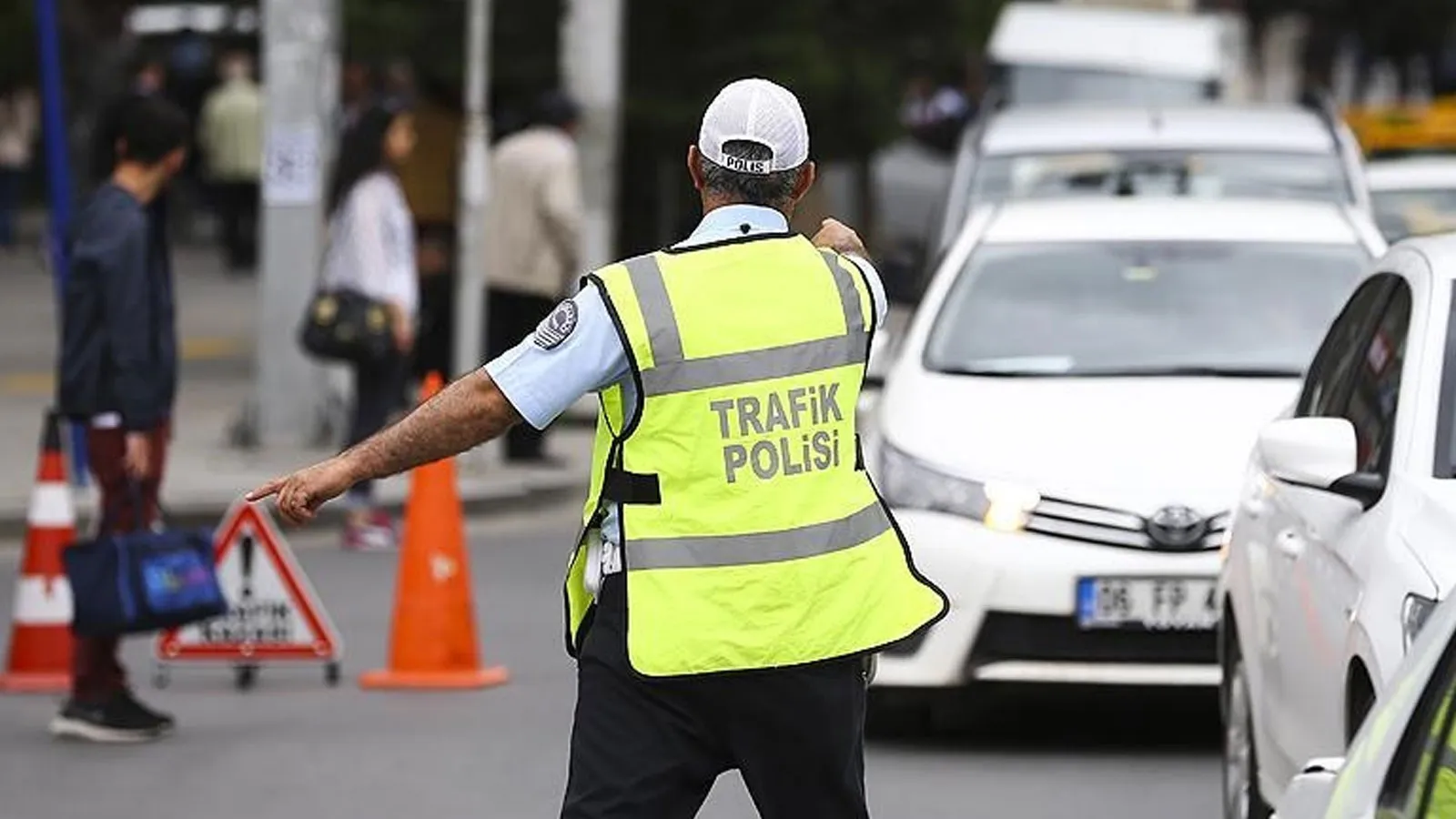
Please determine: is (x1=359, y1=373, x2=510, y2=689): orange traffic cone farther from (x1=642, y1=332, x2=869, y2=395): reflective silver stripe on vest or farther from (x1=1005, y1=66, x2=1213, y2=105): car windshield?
(x1=1005, y1=66, x2=1213, y2=105): car windshield

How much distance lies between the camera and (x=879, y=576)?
555cm

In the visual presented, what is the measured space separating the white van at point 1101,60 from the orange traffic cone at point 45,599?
595 inches

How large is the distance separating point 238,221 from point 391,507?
1799 centimetres

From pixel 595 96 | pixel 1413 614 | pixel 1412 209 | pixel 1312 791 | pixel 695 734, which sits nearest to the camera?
pixel 1312 791

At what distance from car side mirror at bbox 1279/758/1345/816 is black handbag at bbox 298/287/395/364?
10.3 meters

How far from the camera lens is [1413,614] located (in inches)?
249

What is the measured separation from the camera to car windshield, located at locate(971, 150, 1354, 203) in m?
14.5

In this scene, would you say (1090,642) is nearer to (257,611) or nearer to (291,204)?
(257,611)

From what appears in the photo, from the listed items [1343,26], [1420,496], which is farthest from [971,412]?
[1343,26]

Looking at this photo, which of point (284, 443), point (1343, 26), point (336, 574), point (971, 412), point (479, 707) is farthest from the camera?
point (1343, 26)

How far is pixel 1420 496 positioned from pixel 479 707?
4651 mm

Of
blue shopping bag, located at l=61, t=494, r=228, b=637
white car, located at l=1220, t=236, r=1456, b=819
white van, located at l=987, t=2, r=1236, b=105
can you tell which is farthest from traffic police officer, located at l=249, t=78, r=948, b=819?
white van, located at l=987, t=2, r=1236, b=105

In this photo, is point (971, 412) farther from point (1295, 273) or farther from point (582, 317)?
point (582, 317)

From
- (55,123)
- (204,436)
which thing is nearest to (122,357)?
(55,123)
